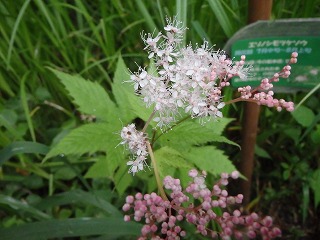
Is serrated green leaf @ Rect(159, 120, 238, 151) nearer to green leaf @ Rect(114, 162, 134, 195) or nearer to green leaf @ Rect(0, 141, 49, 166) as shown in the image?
Result: green leaf @ Rect(114, 162, 134, 195)

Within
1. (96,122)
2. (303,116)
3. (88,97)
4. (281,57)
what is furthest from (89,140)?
(303,116)

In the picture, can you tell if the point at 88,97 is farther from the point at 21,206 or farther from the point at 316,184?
the point at 316,184

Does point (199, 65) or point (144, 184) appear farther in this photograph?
point (144, 184)

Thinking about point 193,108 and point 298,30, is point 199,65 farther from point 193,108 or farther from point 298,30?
point 298,30

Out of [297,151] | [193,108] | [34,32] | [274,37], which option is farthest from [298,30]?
[34,32]

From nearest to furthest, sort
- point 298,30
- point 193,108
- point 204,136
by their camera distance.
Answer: point 193,108, point 204,136, point 298,30

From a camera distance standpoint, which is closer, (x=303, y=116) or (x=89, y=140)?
(x=89, y=140)
